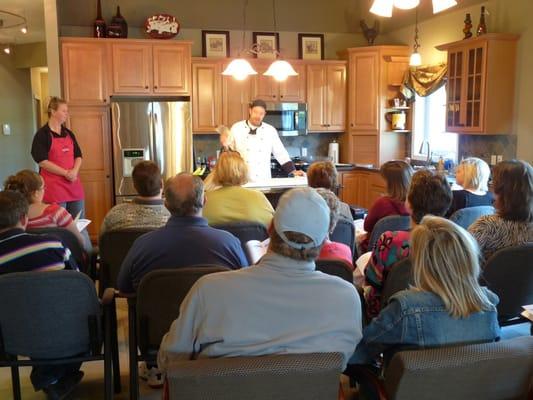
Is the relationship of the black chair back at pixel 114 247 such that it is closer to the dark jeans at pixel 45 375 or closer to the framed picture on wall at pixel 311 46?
the dark jeans at pixel 45 375

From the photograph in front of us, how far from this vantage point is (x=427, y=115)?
701cm

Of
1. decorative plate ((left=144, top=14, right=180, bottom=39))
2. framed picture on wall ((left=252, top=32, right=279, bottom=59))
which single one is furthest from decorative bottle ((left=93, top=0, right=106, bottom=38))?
framed picture on wall ((left=252, top=32, right=279, bottom=59))

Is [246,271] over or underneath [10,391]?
over

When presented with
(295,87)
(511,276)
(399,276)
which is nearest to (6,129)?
(295,87)

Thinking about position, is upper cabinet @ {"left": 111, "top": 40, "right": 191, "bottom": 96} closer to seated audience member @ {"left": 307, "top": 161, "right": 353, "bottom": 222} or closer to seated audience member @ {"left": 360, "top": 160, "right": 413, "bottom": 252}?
seated audience member @ {"left": 307, "top": 161, "right": 353, "bottom": 222}

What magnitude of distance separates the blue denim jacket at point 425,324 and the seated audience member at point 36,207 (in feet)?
6.19

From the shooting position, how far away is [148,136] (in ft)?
20.3

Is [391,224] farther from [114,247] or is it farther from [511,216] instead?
[114,247]

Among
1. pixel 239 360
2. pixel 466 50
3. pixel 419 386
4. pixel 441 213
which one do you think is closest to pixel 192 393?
pixel 239 360

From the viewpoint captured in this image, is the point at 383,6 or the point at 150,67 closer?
the point at 383,6

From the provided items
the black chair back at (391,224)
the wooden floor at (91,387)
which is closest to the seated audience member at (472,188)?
the black chair back at (391,224)

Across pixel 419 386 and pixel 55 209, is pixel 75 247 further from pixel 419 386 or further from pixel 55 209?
pixel 419 386

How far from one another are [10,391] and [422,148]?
18.5 feet

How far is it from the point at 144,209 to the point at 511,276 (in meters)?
1.94
